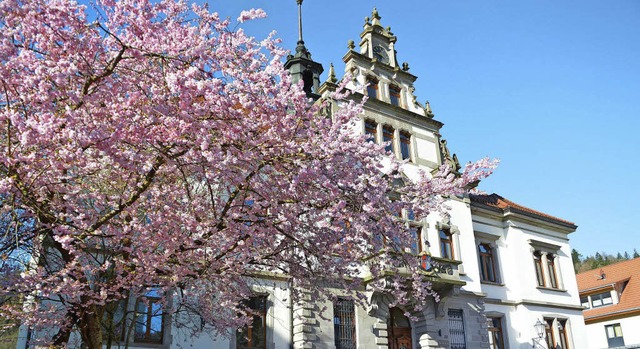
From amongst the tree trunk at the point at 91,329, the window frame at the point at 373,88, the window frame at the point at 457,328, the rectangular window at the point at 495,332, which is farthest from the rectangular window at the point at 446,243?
the tree trunk at the point at 91,329

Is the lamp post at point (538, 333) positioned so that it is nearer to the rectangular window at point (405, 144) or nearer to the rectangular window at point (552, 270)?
the rectangular window at point (552, 270)

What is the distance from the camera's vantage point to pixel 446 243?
2244 cm

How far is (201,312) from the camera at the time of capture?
12.3 m

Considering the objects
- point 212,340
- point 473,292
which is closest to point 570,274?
point 473,292

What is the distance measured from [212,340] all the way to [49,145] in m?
9.73

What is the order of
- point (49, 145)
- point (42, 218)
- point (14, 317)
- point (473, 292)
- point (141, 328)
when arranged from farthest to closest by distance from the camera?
point (473, 292) → point (141, 328) → point (14, 317) → point (42, 218) → point (49, 145)

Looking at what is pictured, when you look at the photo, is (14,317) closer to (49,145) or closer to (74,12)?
(49,145)

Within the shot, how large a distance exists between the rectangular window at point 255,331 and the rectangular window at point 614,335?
88.9ft

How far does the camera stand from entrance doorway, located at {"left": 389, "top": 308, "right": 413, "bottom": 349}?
19844 millimetres

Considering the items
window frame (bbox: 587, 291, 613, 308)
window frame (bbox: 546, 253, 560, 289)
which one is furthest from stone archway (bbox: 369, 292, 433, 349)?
window frame (bbox: 587, 291, 613, 308)

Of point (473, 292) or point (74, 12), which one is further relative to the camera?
point (473, 292)

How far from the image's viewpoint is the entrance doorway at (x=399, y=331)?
19.8 m

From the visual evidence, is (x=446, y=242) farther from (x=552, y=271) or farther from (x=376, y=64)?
(x=376, y=64)

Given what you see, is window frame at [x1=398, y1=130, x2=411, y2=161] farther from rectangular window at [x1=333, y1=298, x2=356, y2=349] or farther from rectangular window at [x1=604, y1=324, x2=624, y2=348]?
rectangular window at [x1=604, y1=324, x2=624, y2=348]
